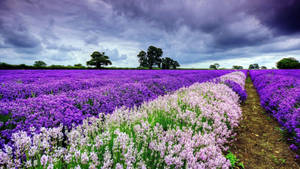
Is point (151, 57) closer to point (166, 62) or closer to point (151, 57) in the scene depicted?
point (151, 57)

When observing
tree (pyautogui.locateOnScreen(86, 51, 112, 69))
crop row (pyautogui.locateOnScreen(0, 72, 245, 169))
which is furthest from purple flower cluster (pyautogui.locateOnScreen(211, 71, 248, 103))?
tree (pyautogui.locateOnScreen(86, 51, 112, 69))

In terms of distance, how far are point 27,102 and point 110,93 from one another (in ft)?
7.09

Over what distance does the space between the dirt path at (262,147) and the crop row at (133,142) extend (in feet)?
2.17

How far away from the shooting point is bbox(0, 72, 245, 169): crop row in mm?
1477

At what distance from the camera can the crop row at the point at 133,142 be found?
148 cm

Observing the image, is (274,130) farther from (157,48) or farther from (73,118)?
(157,48)

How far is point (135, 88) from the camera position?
5.73 meters

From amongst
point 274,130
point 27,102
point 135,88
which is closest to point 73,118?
point 27,102

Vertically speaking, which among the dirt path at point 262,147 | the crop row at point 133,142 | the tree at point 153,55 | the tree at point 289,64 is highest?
the tree at point 153,55

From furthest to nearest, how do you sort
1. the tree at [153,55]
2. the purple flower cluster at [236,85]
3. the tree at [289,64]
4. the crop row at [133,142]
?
the tree at [153,55] < the tree at [289,64] < the purple flower cluster at [236,85] < the crop row at [133,142]

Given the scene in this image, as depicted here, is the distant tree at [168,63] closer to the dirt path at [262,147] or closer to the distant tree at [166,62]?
the distant tree at [166,62]

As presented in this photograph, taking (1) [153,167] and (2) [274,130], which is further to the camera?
(2) [274,130]

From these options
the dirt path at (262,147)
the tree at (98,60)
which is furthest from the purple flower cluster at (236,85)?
the tree at (98,60)

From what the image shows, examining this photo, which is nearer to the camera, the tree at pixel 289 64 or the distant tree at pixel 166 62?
the tree at pixel 289 64
